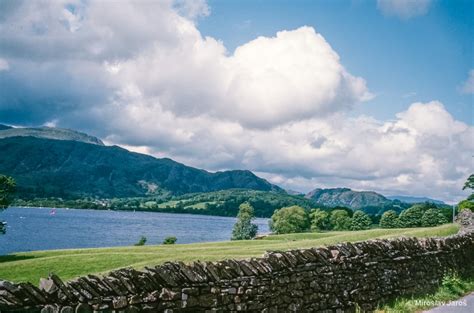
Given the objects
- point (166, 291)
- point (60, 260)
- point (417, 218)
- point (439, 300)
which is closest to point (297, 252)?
point (166, 291)

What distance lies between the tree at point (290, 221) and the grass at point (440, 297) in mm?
97771

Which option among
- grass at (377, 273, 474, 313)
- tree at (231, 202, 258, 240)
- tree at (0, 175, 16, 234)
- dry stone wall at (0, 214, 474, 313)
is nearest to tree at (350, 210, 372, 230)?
tree at (231, 202, 258, 240)

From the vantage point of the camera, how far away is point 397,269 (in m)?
12.8

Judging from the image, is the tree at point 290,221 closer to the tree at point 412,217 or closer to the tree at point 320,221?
the tree at point 320,221

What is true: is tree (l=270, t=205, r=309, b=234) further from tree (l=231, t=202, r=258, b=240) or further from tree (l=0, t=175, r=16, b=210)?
tree (l=0, t=175, r=16, b=210)

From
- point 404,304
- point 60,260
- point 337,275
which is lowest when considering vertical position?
point 60,260

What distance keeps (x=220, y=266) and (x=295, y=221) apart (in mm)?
109236

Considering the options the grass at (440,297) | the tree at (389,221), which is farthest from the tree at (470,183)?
the grass at (440,297)

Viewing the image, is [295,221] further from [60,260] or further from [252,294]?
[252,294]

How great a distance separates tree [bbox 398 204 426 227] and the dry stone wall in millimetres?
99039

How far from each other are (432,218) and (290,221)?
31.3 meters

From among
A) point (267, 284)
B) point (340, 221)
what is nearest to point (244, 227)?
point (340, 221)

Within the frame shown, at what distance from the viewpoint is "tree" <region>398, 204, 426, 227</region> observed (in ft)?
356

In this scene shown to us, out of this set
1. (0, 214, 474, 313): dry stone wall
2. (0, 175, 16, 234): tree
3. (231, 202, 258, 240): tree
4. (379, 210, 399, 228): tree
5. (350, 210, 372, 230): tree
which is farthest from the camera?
(350, 210, 372, 230): tree
